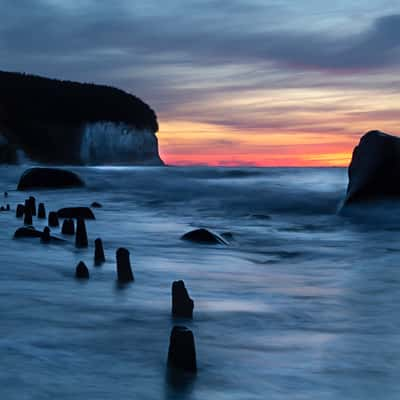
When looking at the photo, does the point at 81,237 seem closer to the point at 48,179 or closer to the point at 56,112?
the point at 48,179

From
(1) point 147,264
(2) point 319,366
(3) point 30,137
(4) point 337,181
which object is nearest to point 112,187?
(4) point 337,181

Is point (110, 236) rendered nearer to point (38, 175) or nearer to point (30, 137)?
point (38, 175)

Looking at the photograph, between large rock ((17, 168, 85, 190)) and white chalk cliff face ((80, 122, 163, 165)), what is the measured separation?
70819 mm

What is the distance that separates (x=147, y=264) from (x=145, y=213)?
10.5 meters

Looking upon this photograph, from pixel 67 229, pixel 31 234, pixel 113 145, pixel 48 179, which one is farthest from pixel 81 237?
pixel 113 145

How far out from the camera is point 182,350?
12.0 feet

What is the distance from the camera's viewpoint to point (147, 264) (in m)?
8.41

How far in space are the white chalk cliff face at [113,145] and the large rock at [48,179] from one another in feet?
232

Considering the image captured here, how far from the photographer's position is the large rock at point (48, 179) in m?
27.9

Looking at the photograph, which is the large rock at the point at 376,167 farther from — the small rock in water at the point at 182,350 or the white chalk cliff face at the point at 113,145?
the white chalk cliff face at the point at 113,145

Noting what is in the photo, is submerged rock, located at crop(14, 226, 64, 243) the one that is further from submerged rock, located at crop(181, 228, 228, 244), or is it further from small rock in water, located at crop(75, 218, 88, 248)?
submerged rock, located at crop(181, 228, 228, 244)

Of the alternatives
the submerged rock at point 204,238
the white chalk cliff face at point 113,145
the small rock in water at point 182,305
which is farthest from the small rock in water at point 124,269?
the white chalk cliff face at point 113,145

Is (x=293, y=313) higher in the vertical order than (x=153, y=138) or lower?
lower

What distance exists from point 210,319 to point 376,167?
11.8 metres
